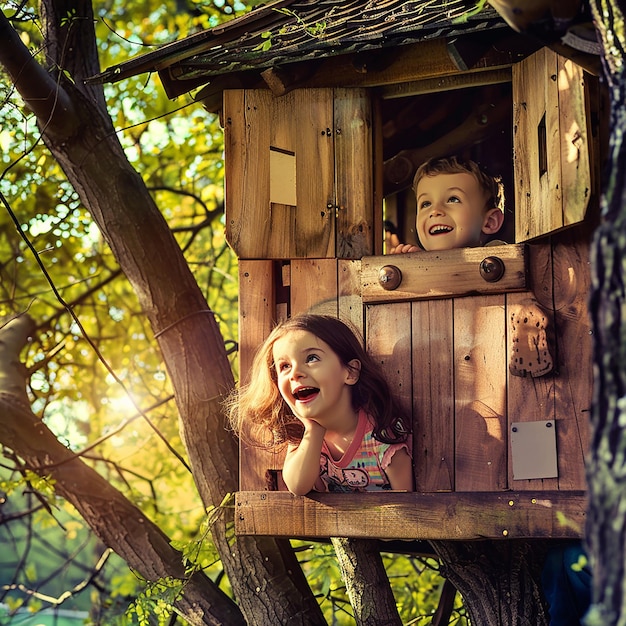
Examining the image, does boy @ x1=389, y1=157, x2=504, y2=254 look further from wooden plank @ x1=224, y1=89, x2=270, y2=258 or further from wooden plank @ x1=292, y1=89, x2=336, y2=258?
wooden plank @ x1=224, y1=89, x2=270, y2=258

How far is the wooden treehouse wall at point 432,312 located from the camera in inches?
139

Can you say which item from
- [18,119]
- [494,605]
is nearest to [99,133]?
[18,119]

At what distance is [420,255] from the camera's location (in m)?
3.85

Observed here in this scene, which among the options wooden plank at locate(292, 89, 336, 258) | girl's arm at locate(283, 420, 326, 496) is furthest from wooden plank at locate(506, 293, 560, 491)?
wooden plank at locate(292, 89, 336, 258)

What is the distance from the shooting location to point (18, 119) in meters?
5.43

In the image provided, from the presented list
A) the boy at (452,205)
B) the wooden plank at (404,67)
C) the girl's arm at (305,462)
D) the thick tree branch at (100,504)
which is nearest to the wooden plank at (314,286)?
the boy at (452,205)

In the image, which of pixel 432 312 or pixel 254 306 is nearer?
pixel 432 312

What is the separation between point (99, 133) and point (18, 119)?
914 mm

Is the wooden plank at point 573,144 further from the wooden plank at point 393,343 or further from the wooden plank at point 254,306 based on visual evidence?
the wooden plank at point 254,306

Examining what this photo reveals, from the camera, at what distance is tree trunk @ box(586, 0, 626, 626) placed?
5.84 feet

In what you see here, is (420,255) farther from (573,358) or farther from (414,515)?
(414,515)

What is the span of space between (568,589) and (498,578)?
14.9 inches

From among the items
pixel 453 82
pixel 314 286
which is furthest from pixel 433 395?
pixel 453 82

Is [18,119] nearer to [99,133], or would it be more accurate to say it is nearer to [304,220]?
[99,133]
